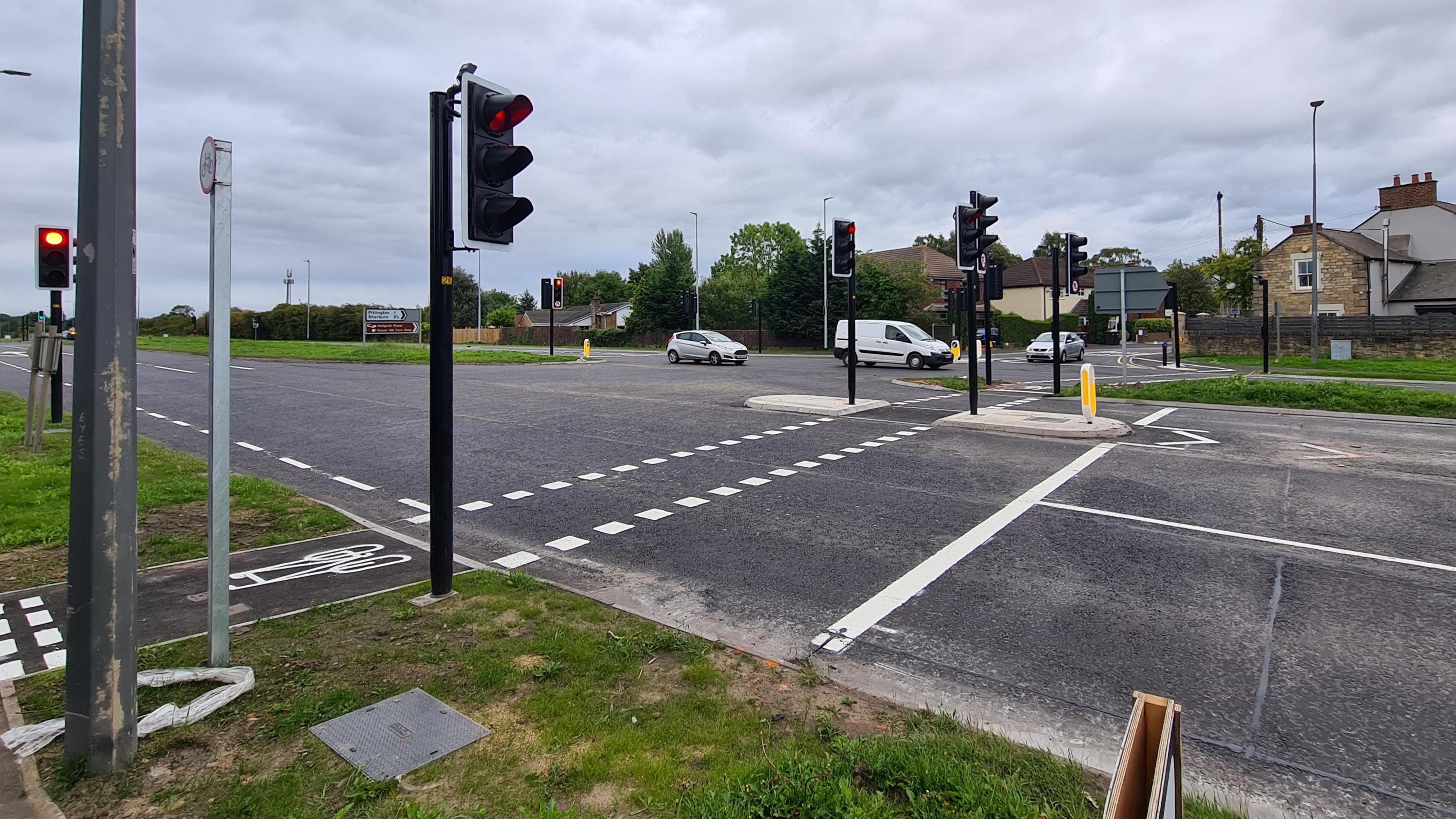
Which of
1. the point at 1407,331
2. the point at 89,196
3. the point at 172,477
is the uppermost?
the point at 1407,331

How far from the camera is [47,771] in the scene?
295cm

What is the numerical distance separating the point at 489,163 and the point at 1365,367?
32.5m

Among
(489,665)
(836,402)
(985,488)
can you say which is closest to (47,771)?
(489,665)

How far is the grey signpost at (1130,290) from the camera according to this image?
18.0 m

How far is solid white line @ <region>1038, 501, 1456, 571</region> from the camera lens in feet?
18.9

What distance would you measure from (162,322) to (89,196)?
118272 millimetres

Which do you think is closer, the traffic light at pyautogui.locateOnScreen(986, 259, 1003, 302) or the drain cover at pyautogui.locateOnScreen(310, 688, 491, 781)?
the drain cover at pyautogui.locateOnScreen(310, 688, 491, 781)

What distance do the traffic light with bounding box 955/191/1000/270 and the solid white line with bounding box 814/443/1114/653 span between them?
6841 mm

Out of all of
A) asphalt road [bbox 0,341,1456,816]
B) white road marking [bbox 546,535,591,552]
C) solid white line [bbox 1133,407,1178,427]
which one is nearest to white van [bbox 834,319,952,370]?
solid white line [bbox 1133,407,1178,427]

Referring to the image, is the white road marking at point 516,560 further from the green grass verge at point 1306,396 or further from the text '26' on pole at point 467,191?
the green grass verge at point 1306,396

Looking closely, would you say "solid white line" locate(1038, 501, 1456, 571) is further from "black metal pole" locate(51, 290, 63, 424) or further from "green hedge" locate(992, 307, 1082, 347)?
"green hedge" locate(992, 307, 1082, 347)

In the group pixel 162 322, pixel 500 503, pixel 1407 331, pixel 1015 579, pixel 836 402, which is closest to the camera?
pixel 1015 579

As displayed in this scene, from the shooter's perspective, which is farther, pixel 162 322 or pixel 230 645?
pixel 162 322

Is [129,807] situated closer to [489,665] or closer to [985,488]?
[489,665]
